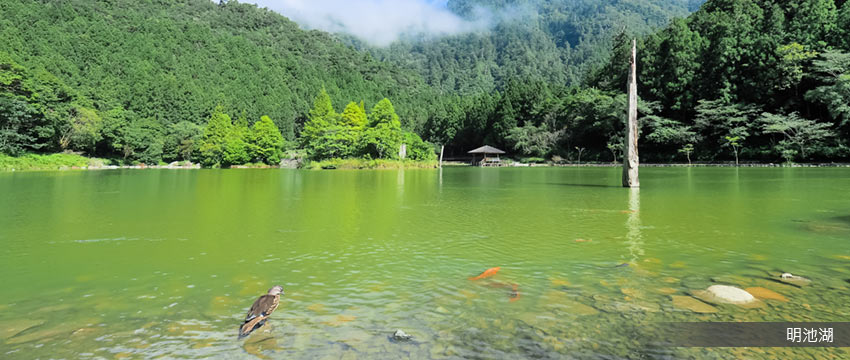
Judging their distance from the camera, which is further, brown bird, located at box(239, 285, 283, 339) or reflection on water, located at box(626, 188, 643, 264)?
reflection on water, located at box(626, 188, 643, 264)

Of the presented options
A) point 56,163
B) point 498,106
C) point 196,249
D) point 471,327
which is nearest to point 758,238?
point 471,327

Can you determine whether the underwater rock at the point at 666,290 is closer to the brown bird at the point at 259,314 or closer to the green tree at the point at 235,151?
the brown bird at the point at 259,314

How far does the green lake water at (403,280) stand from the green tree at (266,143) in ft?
150

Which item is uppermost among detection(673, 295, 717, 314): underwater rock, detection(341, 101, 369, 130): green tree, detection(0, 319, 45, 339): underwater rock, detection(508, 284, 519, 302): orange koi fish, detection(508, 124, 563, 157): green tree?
detection(341, 101, 369, 130): green tree

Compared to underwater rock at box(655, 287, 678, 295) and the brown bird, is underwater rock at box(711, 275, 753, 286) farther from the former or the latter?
the brown bird

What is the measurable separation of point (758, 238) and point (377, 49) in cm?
19602

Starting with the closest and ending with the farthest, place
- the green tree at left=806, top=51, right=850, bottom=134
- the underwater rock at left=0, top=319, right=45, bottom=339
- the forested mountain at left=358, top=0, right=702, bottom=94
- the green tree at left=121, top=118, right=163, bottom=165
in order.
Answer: the underwater rock at left=0, top=319, right=45, bottom=339 < the green tree at left=806, top=51, right=850, bottom=134 < the green tree at left=121, top=118, right=163, bottom=165 < the forested mountain at left=358, top=0, right=702, bottom=94

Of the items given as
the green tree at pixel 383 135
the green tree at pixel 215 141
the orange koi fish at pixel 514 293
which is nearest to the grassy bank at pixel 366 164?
the green tree at pixel 383 135

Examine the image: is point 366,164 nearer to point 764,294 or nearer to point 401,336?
point 764,294

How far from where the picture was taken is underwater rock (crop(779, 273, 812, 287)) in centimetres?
407

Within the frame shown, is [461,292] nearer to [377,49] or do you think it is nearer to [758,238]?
[758,238]

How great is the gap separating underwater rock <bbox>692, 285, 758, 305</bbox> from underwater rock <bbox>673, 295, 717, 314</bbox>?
0.11 m

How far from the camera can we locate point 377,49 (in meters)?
192

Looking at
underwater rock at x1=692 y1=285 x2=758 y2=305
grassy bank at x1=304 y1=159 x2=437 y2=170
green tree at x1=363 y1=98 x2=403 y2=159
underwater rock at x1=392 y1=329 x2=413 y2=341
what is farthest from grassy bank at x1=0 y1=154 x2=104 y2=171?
underwater rock at x1=692 y1=285 x2=758 y2=305
